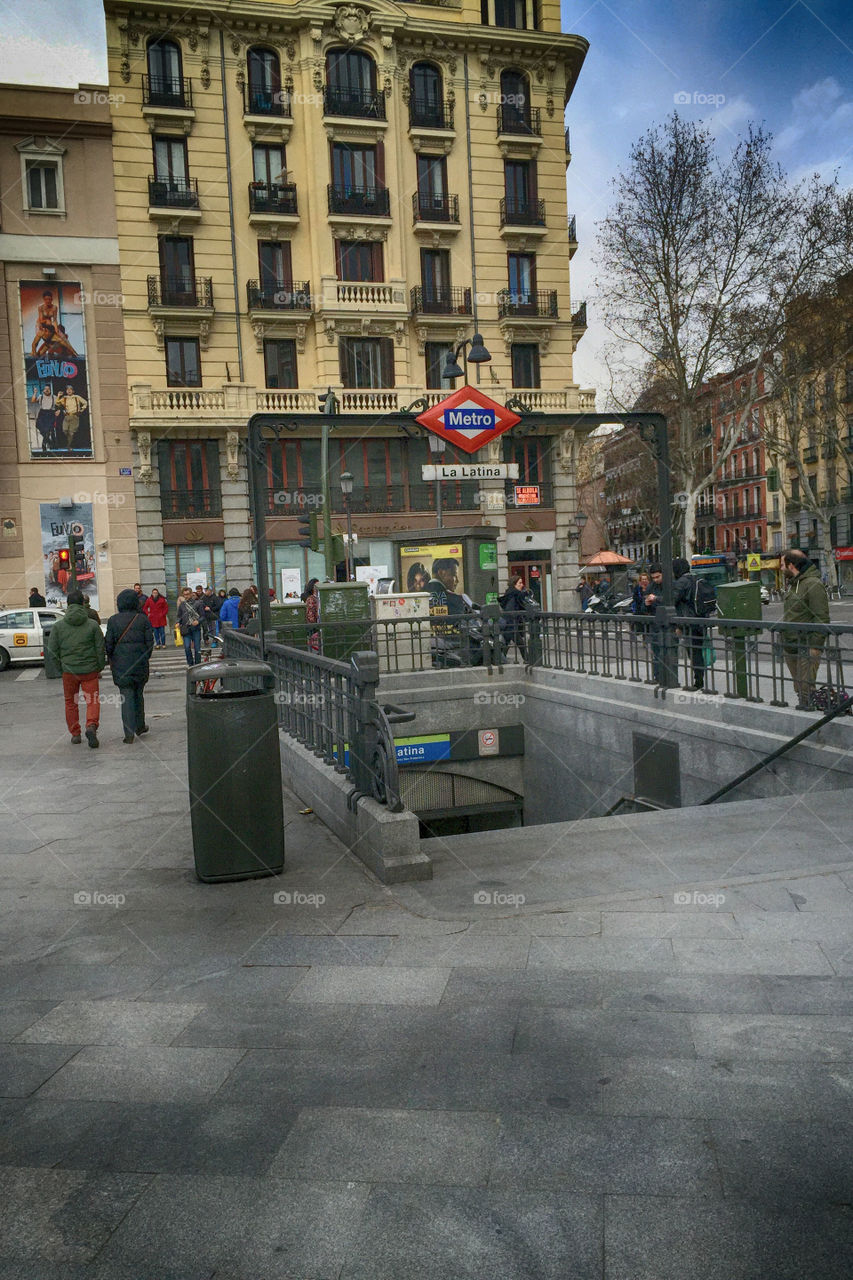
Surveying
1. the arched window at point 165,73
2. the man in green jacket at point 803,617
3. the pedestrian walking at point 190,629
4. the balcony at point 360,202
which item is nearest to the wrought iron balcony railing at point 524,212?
the balcony at point 360,202

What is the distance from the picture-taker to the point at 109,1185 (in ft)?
9.59

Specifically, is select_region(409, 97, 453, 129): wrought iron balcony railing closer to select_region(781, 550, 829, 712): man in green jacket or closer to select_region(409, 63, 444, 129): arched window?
select_region(409, 63, 444, 129): arched window

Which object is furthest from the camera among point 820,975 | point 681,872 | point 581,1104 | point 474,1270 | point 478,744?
point 478,744

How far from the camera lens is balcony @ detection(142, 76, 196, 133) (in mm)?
32125

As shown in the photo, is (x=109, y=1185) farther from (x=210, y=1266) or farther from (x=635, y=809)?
(x=635, y=809)

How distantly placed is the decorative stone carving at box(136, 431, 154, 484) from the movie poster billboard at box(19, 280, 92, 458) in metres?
1.60

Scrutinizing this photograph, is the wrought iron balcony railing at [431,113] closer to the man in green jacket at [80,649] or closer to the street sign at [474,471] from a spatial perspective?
the street sign at [474,471]

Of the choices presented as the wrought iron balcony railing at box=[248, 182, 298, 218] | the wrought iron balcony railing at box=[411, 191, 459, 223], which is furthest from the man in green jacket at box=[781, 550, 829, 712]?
the wrought iron balcony railing at box=[411, 191, 459, 223]

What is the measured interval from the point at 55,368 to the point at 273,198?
9.19m

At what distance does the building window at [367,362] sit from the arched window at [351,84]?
24.8ft

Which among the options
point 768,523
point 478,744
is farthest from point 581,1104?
point 768,523

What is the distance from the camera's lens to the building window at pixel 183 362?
108 feet

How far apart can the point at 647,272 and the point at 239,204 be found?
13811mm

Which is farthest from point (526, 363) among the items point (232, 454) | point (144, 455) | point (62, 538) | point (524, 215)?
point (62, 538)
